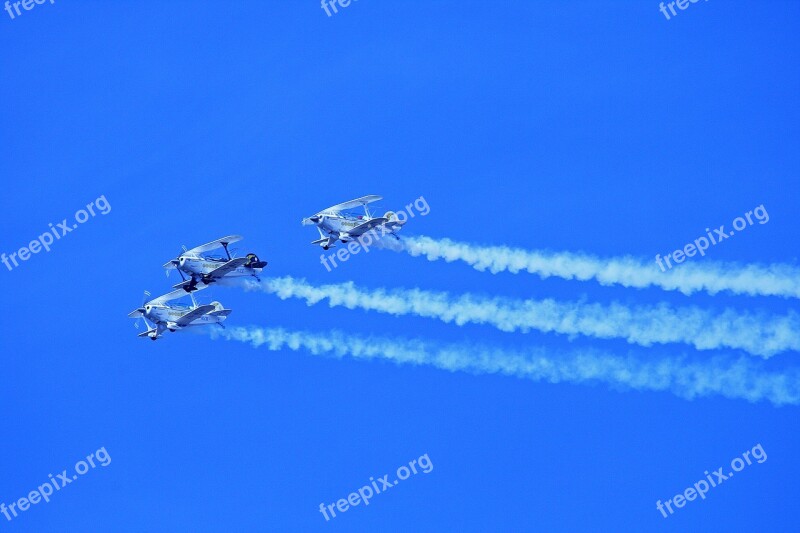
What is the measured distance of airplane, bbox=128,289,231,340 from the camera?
8394cm

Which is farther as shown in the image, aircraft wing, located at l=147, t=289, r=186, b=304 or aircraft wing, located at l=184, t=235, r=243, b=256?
aircraft wing, located at l=147, t=289, r=186, b=304

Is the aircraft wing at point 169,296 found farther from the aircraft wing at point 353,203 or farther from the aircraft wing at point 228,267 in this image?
the aircraft wing at point 353,203

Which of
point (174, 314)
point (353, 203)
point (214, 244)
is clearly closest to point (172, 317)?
point (174, 314)

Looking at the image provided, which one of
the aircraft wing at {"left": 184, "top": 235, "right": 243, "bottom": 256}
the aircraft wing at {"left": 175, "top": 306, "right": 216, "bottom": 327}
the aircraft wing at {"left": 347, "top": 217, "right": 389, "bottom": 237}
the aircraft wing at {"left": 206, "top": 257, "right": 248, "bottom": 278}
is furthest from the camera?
the aircraft wing at {"left": 347, "top": 217, "right": 389, "bottom": 237}

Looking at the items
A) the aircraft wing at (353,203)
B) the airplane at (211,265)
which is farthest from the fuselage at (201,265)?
the aircraft wing at (353,203)

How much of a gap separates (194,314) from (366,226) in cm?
1281

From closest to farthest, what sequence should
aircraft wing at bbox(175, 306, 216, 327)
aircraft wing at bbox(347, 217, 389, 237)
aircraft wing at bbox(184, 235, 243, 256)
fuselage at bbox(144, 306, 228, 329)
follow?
aircraft wing at bbox(184, 235, 243, 256), aircraft wing at bbox(175, 306, 216, 327), aircraft wing at bbox(347, 217, 389, 237), fuselage at bbox(144, 306, 228, 329)

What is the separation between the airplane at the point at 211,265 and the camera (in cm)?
8275

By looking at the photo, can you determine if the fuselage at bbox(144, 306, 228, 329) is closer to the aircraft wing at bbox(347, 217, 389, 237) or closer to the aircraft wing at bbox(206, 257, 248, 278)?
the aircraft wing at bbox(206, 257, 248, 278)

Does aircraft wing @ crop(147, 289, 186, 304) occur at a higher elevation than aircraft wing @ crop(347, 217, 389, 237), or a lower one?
higher

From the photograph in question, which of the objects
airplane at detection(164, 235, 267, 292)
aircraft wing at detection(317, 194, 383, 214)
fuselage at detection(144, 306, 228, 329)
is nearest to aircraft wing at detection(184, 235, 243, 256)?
airplane at detection(164, 235, 267, 292)

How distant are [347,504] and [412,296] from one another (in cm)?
1535

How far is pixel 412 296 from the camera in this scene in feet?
282

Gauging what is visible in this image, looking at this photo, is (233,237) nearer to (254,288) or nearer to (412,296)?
(254,288)
